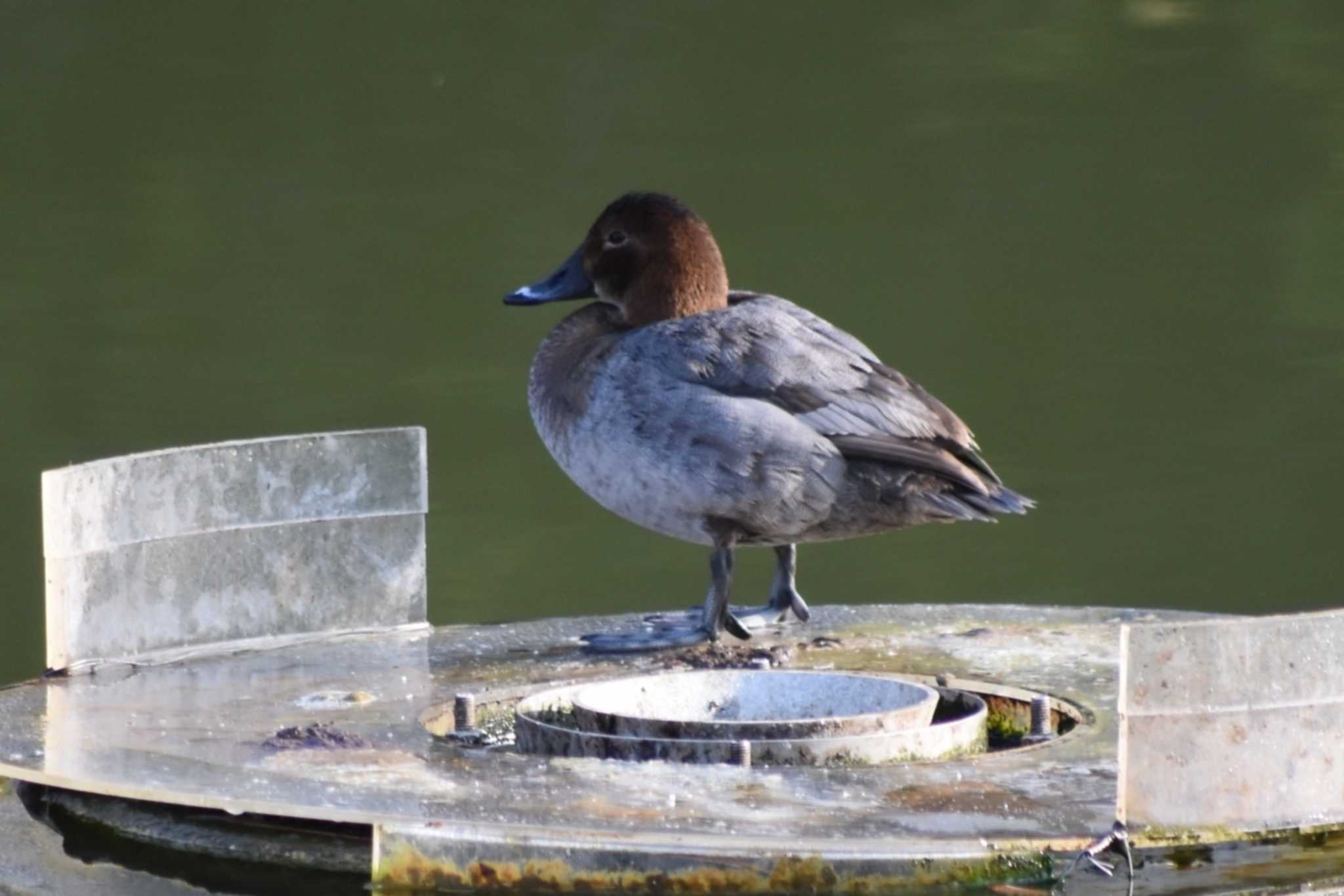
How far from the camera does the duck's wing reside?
364 centimetres

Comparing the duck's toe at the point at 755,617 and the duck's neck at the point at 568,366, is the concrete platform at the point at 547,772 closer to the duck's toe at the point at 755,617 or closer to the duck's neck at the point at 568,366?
the duck's toe at the point at 755,617

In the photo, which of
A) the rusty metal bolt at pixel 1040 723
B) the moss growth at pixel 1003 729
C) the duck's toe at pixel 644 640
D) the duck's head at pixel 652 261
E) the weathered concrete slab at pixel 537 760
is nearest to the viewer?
the weathered concrete slab at pixel 537 760

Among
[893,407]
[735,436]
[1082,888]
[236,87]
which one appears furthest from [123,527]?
[236,87]

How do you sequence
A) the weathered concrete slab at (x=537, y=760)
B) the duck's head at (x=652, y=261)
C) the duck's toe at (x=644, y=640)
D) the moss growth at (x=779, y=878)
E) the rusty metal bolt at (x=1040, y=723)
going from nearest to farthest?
the moss growth at (x=779, y=878)
the weathered concrete slab at (x=537, y=760)
the rusty metal bolt at (x=1040, y=723)
the duck's toe at (x=644, y=640)
the duck's head at (x=652, y=261)

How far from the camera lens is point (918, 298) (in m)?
8.73

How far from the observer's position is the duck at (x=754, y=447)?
3.63m

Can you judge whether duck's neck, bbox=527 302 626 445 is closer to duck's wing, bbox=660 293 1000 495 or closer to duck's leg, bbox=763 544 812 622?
duck's wing, bbox=660 293 1000 495

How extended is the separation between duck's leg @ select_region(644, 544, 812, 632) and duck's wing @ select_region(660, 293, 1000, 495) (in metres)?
0.27

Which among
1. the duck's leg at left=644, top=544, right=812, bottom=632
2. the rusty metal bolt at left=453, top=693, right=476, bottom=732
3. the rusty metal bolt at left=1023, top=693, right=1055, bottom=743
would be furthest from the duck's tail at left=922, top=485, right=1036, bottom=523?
the rusty metal bolt at left=453, top=693, right=476, bottom=732

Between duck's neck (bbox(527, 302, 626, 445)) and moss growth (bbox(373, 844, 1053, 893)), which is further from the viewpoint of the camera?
duck's neck (bbox(527, 302, 626, 445))

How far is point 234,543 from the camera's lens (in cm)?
360

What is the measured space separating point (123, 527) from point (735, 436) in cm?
86

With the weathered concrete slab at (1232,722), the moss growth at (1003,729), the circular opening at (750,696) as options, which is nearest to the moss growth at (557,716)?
the circular opening at (750,696)

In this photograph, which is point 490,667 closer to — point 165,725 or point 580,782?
point 165,725
